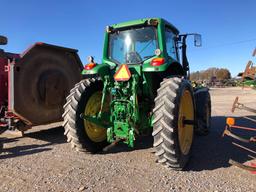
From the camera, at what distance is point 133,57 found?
4734 mm

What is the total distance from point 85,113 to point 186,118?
5.85 feet

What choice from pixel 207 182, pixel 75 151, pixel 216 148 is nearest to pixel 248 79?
pixel 216 148

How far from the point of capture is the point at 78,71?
715 cm

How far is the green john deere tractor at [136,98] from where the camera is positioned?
371 cm

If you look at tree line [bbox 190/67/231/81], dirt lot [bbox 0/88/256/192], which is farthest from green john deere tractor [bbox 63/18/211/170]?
tree line [bbox 190/67/231/81]

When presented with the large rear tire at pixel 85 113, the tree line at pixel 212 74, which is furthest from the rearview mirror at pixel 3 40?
the tree line at pixel 212 74

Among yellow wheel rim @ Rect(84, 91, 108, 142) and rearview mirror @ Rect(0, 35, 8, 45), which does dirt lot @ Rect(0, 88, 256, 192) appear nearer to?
yellow wheel rim @ Rect(84, 91, 108, 142)

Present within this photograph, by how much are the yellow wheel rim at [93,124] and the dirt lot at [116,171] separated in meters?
0.35

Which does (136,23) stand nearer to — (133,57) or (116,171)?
(133,57)

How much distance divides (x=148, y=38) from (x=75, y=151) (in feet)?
8.20

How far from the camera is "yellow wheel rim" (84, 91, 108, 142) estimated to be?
4684mm

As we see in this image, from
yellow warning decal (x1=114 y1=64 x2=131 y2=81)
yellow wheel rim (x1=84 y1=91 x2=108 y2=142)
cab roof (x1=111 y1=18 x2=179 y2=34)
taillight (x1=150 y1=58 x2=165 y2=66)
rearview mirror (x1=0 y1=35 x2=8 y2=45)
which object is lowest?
yellow wheel rim (x1=84 y1=91 x2=108 y2=142)

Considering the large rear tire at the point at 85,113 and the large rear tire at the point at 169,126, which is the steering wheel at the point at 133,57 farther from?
the large rear tire at the point at 169,126

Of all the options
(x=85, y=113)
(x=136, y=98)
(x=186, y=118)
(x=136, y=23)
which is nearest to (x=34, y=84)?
(x=85, y=113)
